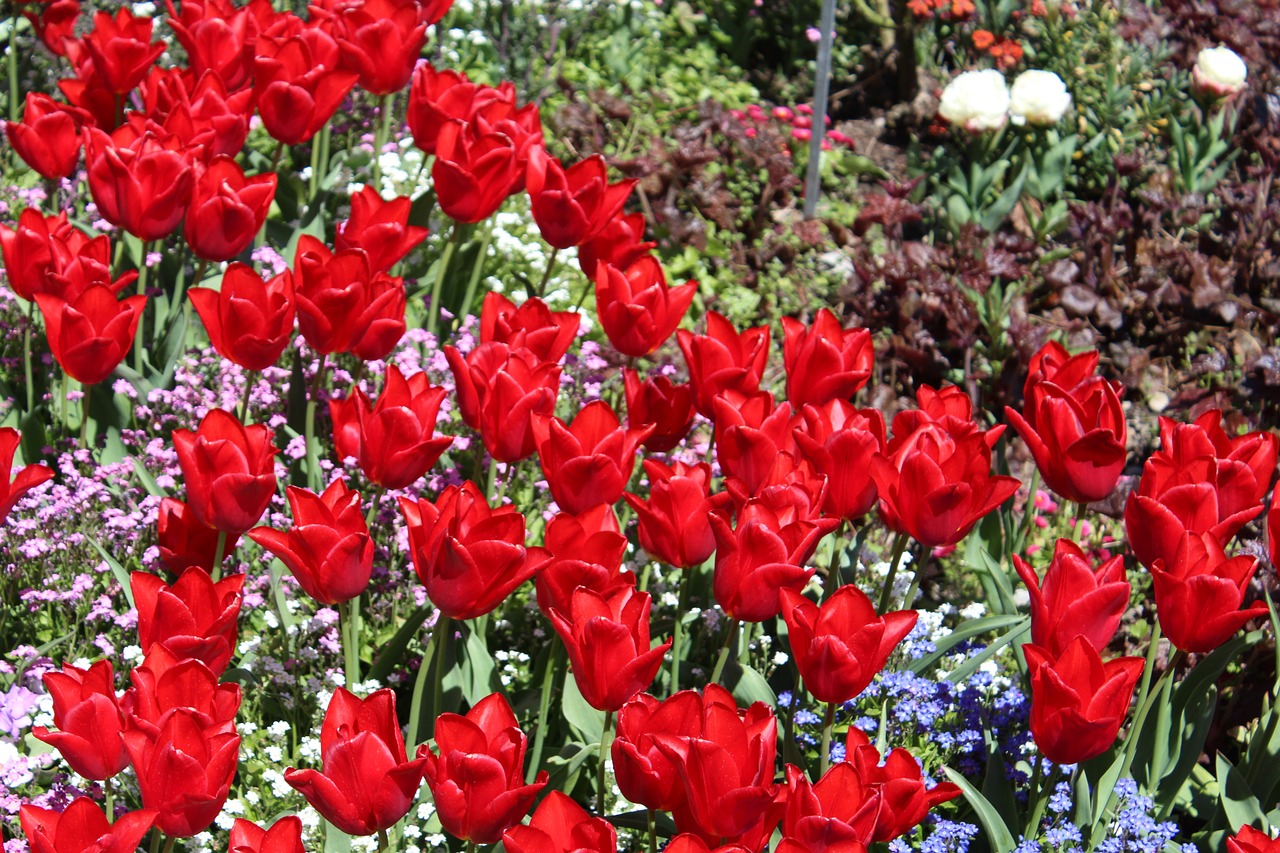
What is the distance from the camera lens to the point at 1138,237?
4.14 meters

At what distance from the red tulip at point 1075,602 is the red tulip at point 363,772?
75cm

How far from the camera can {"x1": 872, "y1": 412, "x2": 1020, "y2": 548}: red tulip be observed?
174cm

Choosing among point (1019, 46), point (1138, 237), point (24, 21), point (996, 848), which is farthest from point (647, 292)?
point (1019, 46)

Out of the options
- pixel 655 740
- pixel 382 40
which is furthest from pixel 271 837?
pixel 382 40

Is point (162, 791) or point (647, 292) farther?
point (647, 292)

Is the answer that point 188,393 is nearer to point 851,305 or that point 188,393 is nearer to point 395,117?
point 395,117

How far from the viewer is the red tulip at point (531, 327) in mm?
2014

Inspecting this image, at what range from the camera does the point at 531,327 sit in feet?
6.79

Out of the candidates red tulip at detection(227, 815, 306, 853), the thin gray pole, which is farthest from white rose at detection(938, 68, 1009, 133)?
red tulip at detection(227, 815, 306, 853)

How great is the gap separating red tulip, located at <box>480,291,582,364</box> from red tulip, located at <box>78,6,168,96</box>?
44.2 inches

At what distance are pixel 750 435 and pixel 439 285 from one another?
Answer: 125 centimetres

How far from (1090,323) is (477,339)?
6.38ft

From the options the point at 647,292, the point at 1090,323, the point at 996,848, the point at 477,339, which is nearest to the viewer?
the point at 996,848

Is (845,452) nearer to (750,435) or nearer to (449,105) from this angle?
(750,435)
